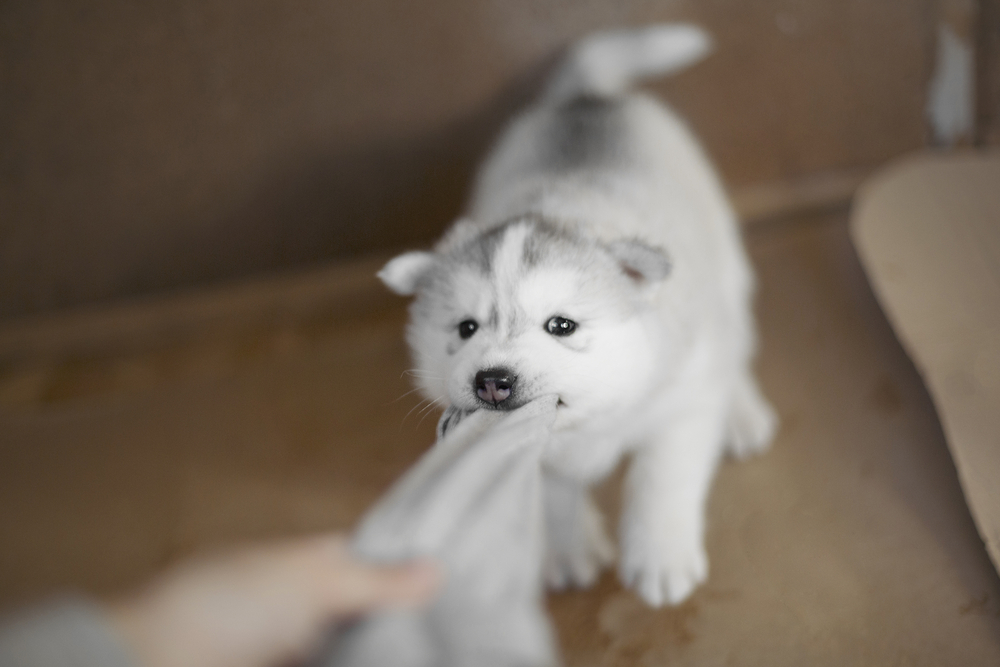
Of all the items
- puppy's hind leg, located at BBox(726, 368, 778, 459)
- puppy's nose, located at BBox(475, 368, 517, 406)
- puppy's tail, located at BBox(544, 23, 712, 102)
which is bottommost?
puppy's hind leg, located at BBox(726, 368, 778, 459)

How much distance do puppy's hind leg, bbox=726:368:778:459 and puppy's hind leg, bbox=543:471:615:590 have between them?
36 centimetres

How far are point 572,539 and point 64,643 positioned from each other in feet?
2.76

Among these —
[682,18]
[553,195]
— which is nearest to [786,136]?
[682,18]

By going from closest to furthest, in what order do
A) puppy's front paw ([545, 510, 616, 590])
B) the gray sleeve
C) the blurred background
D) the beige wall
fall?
the gray sleeve
puppy's front paw ([545, 510, 616, 590])
the blurred background
the beige wall

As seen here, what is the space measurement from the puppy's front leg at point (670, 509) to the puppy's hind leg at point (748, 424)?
0.20 m

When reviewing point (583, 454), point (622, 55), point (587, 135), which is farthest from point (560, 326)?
point (622, 55)

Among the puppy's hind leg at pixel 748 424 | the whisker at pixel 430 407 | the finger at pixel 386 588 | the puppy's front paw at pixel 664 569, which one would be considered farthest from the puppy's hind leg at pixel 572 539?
the finger at pixel 386 588

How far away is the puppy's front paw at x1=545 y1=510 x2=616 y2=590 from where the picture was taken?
126cm

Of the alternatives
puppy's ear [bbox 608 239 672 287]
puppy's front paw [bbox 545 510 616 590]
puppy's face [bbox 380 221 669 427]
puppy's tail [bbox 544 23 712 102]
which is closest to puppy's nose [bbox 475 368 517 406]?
puppy's face [bbox 380 221 669 427]

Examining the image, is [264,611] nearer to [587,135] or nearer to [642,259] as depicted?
[642,259]

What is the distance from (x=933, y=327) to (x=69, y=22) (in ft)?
6.83

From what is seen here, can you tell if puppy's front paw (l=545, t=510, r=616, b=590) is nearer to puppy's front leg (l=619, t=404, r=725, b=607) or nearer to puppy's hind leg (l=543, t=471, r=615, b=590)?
puppy's hind leg (l=543, t=471, r=615, b=590)

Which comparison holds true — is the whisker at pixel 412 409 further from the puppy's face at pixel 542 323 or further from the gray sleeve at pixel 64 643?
the gray sleeve at pixel 64 643

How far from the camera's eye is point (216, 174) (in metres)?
1.96
